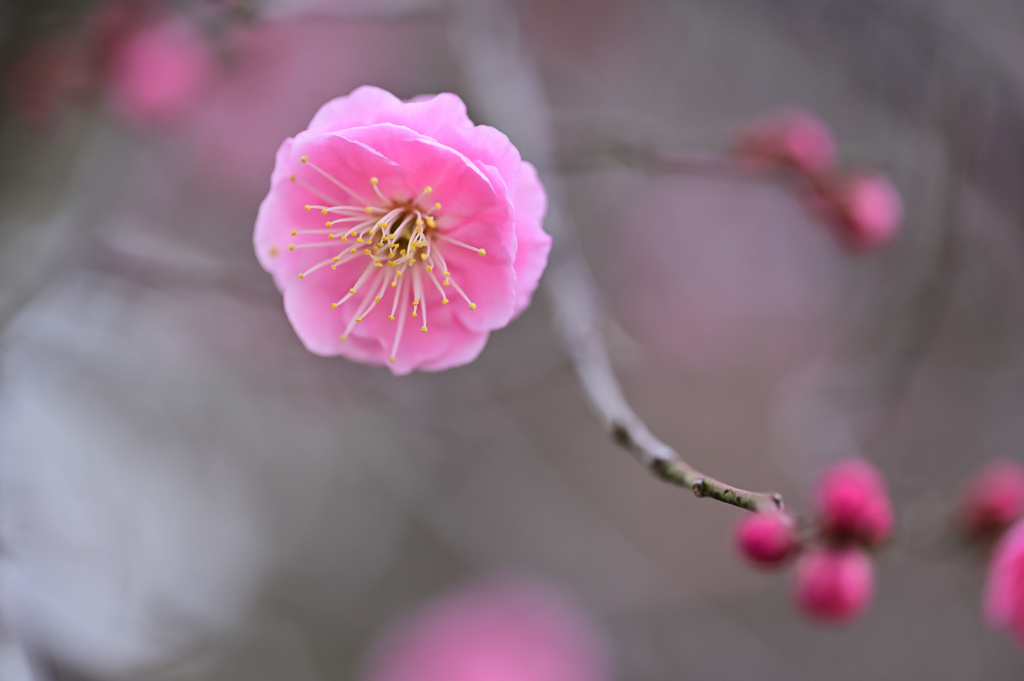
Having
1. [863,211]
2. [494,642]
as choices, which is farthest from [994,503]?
[494,642]

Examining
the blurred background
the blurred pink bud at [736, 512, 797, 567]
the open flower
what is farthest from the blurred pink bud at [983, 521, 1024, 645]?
the open flower

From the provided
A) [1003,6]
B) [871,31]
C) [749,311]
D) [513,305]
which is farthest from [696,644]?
[1003,6]

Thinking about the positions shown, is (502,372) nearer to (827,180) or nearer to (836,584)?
(827,180)

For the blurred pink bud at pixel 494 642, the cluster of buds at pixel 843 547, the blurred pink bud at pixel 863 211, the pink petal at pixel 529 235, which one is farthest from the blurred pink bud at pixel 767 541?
the blurred pink bud at pixel 494 642

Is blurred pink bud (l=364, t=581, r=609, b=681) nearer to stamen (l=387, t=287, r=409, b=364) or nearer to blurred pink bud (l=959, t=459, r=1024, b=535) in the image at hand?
blurred pink bud (l=959, t=459, r=1024, b=535)

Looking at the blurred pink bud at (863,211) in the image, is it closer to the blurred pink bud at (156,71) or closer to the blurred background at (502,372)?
the blurred background at (502,372)
